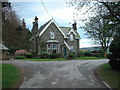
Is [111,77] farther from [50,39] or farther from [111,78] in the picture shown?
[50,39]

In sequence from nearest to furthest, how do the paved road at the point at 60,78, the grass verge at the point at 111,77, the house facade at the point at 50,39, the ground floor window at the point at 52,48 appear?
1. the paved road at the point at 60,78
2. the grass verge at the point at 111,77
3. the house facade at the point at 50,39
4. the ground floor window at the point at 52,48

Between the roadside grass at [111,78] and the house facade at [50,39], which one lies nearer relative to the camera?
the roadside grass at [111,78]

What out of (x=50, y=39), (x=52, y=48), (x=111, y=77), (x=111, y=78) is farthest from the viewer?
(x=50, y=39)

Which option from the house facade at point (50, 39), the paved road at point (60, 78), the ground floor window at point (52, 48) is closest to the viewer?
the paved road at point (60, 78)

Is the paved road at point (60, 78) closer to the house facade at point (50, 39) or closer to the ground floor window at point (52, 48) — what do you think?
the house facade at point (50, 39)

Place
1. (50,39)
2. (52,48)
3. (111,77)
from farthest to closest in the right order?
(50,39) → (52,48) → (111,77)

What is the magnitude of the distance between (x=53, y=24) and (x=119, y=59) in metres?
22.7

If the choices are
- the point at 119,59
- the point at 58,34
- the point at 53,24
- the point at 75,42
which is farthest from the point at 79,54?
the point at 119,59

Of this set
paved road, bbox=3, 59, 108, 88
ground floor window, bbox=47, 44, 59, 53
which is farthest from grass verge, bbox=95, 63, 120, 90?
ground floor window, bbox=47, 44, 59, 53

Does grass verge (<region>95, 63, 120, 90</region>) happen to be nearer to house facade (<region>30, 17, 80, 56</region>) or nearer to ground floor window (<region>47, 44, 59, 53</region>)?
house facade (<region>30, 17, 80, 56</region>)

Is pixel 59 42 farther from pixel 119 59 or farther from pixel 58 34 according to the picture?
pixel 119 59

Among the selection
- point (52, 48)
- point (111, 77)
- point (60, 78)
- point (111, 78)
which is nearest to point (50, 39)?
point (52, 48)

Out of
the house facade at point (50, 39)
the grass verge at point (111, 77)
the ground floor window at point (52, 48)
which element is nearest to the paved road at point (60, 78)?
the grass verge at point (111, 77)

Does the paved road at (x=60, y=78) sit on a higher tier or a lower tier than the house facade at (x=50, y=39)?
lower
